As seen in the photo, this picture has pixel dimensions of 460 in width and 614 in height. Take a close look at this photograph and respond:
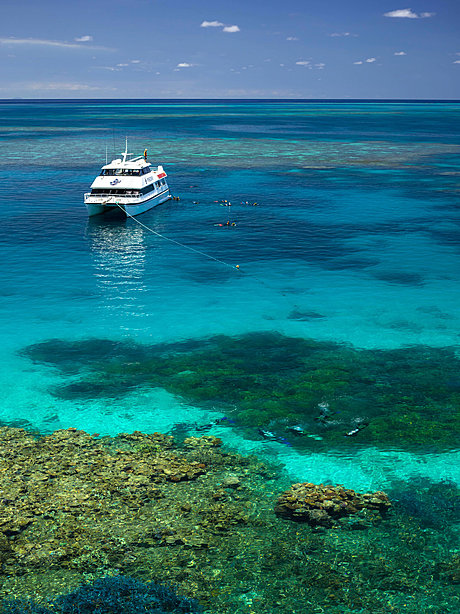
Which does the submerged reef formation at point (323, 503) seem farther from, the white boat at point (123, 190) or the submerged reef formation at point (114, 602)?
the white boat at point (123, 190)

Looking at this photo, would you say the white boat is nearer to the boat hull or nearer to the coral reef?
the boat hull

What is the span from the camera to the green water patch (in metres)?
24.8

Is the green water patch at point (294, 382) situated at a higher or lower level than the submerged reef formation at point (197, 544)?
higher

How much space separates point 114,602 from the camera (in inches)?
609

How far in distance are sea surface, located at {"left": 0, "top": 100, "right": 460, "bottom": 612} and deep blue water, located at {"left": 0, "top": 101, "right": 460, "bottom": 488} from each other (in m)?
0.18

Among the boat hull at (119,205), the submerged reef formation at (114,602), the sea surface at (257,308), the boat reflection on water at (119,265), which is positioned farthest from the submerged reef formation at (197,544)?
the boat hull at (119,205)

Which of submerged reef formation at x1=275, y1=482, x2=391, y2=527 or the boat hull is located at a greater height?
the boat hull

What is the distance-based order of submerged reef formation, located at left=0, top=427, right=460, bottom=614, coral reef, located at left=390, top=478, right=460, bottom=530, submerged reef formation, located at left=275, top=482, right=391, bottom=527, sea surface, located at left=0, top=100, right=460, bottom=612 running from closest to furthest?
submerged reef formation, located at left=0, top=427, right=460, bottom=614 < submerged reef formation, located at left=275, top=482, right=391, bottom=527 < coral reef, located at left=390, top=478, right=460, bottom=530 < sea surface, located at left=0, top=100, right=460, bottom=612

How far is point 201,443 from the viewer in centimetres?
2339

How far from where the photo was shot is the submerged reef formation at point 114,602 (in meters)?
15.2

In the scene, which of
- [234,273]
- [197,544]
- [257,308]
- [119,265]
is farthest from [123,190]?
[197,544]

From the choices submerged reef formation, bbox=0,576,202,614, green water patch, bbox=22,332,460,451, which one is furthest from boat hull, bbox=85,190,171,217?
submerged reef formation, bbox=0,576,202,614

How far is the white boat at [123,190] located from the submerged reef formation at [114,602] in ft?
173

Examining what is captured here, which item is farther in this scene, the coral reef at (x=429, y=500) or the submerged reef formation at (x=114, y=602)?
the coral reef at (x=429, y=500)
